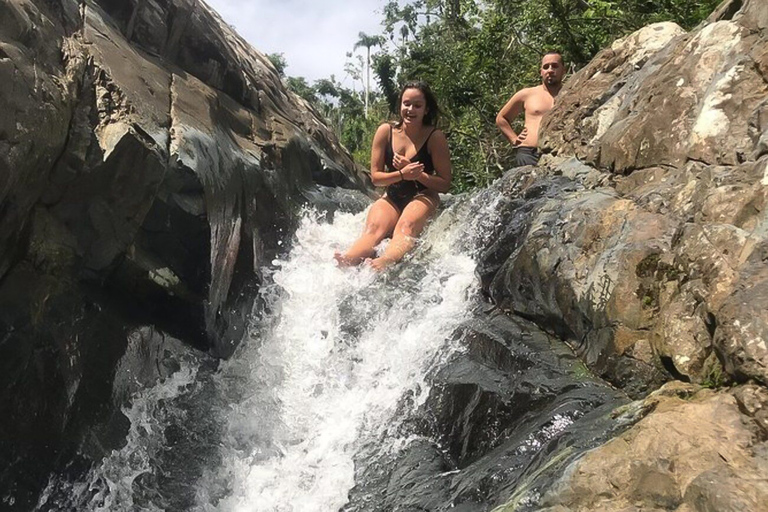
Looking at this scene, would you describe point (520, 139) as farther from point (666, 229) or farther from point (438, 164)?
point (666, 229)

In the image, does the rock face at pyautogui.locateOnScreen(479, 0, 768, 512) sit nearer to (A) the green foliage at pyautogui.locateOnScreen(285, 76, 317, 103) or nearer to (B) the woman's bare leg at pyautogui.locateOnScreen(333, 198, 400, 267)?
(B) the woman's bare leg at pyautogui.locateOnScreen(333, 198, 400, 267)

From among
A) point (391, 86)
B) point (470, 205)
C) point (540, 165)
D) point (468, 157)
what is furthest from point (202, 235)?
point (391, 86)

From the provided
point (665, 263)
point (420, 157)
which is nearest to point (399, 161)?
point (420, 157)

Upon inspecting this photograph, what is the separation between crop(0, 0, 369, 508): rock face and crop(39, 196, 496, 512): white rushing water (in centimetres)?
32

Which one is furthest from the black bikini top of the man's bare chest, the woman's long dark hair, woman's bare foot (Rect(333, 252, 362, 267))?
the man's bare chest

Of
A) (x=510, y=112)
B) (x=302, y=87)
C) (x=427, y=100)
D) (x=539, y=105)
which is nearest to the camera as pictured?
(x=427, y=100)

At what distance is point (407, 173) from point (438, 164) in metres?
0.37

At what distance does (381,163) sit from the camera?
5.79 m

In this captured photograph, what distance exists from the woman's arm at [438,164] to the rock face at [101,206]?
151 centimetres

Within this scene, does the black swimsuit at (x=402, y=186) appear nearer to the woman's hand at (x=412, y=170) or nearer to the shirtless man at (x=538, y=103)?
the woman's hand at (x=412, y=170)

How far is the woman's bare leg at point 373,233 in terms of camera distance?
217 inches

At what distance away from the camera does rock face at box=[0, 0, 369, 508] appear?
330cm

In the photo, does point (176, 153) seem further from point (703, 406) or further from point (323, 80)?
point (323, 80)

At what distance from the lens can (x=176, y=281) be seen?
432cm
